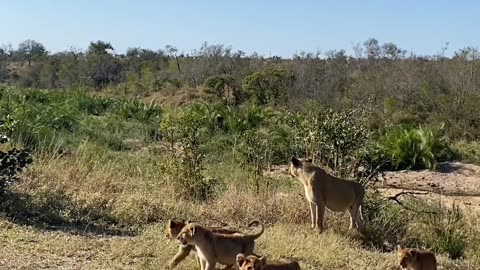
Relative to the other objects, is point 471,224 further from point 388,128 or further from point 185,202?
point 388,128

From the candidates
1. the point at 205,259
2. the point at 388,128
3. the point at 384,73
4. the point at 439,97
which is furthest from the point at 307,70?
the point at 205,259

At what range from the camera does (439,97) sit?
97.2 ft

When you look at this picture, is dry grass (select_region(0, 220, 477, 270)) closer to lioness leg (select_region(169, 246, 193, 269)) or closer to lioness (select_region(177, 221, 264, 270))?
lioness leg (select_region(169, 246, 193, 269))

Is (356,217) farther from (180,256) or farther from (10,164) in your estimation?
(10,164)

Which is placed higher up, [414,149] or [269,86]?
[269,86]

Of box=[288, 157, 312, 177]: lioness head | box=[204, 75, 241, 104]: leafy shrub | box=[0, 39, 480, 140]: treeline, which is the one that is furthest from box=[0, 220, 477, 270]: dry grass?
box=[204, 75, 241, 104]: leafy shrub

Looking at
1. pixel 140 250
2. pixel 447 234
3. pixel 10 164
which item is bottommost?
pixel 447 234

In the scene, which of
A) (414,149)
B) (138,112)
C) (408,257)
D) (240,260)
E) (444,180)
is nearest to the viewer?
(240,260)

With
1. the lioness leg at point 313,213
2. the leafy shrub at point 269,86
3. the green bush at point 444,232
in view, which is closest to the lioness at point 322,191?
the lioness leg at point 313,213

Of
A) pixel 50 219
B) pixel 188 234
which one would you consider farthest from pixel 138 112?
pixel 188 234

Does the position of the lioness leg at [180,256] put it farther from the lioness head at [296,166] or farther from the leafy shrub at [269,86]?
the leafy shrub at [269,86]

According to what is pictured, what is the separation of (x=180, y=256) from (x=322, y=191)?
7.89 feet

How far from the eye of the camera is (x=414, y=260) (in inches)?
296

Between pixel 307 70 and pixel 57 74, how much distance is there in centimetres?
3227
